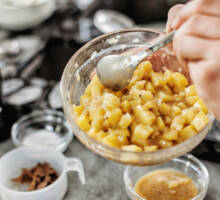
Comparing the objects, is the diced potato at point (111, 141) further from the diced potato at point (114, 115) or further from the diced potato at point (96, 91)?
the diced potato at point (96, 91)

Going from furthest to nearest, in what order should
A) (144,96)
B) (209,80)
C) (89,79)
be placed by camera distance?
(89,79) < (144,96) < (209,80)

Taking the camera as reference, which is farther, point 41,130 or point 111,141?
point 41,130

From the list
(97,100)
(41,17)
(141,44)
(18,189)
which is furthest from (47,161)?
(41,17)

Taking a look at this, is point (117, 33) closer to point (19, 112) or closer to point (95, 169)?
point (95, 169)

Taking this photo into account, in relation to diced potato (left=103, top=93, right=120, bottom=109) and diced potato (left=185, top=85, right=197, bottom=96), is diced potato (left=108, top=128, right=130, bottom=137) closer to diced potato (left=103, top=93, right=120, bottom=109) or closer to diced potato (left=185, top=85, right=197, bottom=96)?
diced potato (left=103, top=93, right=120, bottom=109)

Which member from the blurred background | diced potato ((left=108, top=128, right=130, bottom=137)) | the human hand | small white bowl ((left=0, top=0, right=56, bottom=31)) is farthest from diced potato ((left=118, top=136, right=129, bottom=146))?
small white bowl ((left=0, top=0, right=56, bottom=31))

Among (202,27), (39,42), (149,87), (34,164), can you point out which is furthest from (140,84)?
(39,42)

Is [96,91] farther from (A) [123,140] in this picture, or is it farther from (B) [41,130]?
(B) [41,130]
